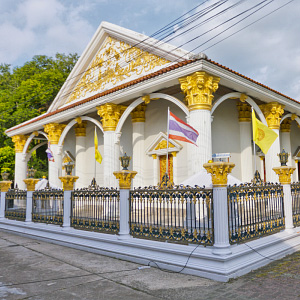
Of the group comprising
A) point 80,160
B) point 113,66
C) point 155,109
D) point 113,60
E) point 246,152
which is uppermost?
Answer: point 113,60

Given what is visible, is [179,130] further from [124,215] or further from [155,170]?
[155,170]

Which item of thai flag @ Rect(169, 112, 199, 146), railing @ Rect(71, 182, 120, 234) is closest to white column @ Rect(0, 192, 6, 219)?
railing @ Rect(71, 182, 120, 234)

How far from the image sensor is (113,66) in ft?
47.9

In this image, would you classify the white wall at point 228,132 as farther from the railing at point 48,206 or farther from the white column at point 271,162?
the railing at point 48,206

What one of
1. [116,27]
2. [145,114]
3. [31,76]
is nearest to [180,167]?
[145,114]

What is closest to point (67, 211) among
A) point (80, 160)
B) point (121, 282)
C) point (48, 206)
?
point (48, 206)

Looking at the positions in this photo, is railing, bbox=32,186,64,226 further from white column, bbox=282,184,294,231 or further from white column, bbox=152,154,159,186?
white column, bbox=282,184,294,231

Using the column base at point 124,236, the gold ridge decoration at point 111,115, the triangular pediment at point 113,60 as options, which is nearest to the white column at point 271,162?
the triangular pediment at point 113,60

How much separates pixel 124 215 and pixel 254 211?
2636 mm

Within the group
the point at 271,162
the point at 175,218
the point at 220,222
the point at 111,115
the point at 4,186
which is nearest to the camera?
the point at 220,222

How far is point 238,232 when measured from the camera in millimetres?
5367

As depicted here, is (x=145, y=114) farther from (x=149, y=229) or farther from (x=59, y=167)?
(x=149, y=229)

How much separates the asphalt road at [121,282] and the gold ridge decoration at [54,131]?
33.6 ft

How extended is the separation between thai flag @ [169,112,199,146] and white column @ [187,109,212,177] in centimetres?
118
